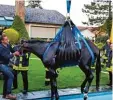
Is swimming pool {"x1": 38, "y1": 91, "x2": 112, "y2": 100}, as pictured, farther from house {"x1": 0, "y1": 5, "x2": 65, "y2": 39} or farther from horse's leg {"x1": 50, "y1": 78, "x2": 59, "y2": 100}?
house {"x1": 0, "y1": 5, "x2": 65, "y2": 39}

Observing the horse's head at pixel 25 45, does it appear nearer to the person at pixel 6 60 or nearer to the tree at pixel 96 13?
the person at pixel 6 60

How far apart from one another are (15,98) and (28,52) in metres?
1.13

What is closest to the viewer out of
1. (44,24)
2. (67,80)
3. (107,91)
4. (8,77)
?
(8,77)

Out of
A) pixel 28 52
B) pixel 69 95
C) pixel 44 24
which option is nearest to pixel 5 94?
pixel 28 52

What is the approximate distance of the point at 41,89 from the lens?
815cm

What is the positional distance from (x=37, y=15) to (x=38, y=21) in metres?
1.55

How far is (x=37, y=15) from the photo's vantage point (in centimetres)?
3556

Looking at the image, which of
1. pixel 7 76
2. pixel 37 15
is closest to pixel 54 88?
pixel 7 76

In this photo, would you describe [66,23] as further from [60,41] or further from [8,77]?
[8,77]

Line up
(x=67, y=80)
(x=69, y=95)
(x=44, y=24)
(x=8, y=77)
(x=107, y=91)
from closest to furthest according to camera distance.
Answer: (x=8, y=77), (x=69, y=95), (x=107, y=91), (x=67, y=80), (x=44, y=24)

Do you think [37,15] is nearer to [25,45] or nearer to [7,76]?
[25,45]

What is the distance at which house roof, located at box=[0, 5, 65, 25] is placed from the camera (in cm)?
3341

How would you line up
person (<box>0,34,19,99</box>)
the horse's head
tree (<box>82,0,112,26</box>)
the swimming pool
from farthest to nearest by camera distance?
tree (<box>82,0,112,26</box>) → the swimming pool → the horse's head → person (<box>0,34,19,99</box>)

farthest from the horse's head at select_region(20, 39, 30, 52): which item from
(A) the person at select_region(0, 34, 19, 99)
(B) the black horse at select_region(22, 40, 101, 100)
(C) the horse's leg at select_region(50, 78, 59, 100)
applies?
(C) the horse's leg at select_region(50, 78, 59, 100)
